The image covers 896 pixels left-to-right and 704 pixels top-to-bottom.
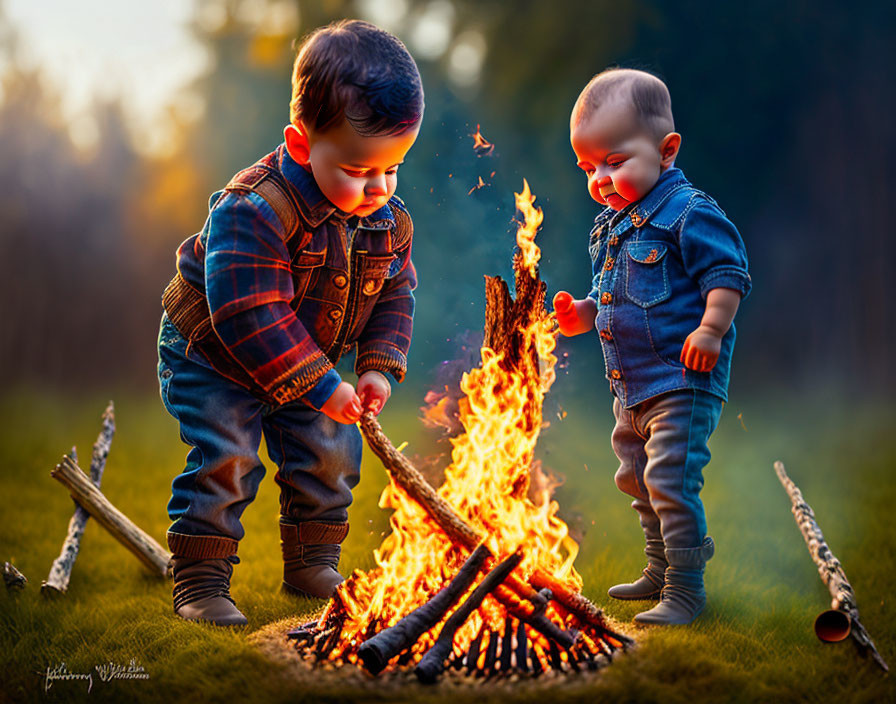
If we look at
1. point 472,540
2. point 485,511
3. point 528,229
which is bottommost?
point 472,540

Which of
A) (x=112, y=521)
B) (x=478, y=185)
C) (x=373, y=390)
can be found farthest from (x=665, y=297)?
(x=112, y=521)

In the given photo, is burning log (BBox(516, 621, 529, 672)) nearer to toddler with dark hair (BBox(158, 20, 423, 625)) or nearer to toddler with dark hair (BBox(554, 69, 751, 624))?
toddler with dark hair (BBox(554, 69, 751, 624))

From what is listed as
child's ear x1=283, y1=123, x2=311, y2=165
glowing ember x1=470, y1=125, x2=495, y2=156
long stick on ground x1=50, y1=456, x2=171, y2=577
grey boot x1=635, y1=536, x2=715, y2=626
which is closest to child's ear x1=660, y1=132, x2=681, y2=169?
glowing ember x1=470, y1=125, x2=495, y2=156

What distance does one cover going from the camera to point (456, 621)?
3.04 metres

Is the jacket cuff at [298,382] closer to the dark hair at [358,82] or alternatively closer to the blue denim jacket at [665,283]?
the dark hair at [358,82]

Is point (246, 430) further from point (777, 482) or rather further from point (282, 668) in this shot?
point (777, 482)

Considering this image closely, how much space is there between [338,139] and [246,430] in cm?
142

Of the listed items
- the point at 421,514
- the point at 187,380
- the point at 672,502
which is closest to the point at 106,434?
the point at 187,380

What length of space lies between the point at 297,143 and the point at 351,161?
291 mm

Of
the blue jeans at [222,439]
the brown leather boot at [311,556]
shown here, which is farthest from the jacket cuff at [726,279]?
the brown leather boot at [311,556]

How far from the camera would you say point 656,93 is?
3.63m

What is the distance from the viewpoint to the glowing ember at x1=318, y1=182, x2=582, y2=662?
3289 millimetres

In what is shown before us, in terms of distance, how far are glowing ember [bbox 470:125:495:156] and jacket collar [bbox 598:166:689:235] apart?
817mm

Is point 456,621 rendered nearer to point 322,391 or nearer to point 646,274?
point 322,391
